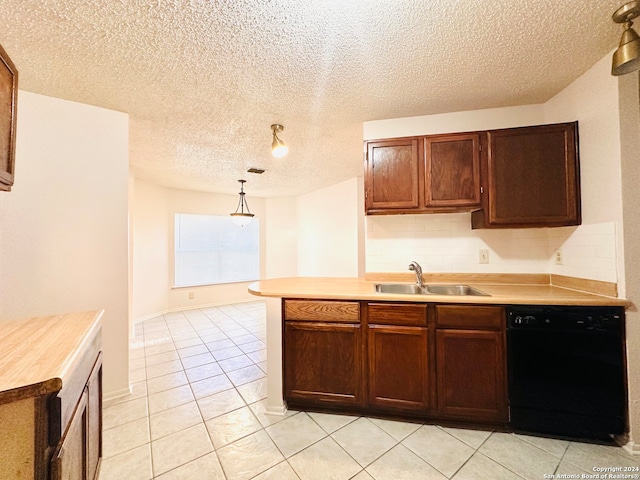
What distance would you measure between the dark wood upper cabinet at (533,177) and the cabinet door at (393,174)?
0.54m

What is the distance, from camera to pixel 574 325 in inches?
61.0

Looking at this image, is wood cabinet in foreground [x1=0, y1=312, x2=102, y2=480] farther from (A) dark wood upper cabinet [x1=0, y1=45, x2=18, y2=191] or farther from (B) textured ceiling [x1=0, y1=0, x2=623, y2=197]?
(B) textured ceiling [x1=0, y1=0, x2=623, y2=197]

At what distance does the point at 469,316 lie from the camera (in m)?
1.68

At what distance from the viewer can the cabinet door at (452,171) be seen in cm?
201

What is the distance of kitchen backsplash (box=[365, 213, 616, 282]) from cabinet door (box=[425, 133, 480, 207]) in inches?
12.4

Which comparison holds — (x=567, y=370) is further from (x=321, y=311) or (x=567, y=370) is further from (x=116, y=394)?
(x=116, y=394)

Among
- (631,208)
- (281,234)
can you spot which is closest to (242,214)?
(281,234)

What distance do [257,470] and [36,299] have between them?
1891 mm

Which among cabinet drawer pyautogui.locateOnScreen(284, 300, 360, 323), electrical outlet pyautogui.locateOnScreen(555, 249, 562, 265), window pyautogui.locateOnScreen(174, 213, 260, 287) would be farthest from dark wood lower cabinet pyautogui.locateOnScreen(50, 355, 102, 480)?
window pyautogui.locateOnScreen(174, 213, 260, 287)

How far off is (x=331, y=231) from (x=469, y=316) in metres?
3.50

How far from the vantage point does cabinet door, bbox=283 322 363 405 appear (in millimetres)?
1838

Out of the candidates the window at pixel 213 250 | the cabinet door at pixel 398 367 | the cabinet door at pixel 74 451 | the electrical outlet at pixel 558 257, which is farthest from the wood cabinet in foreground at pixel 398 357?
the window at pixel 213 250

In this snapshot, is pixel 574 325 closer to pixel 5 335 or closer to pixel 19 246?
pixel 5 335

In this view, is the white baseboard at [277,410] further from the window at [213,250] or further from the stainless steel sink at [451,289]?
the window at [213,250]
